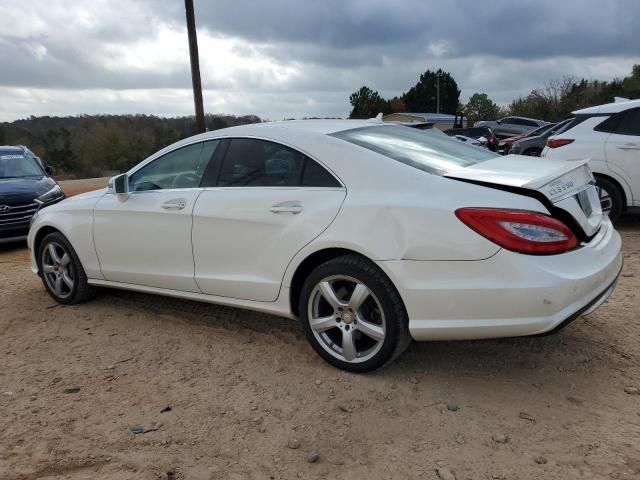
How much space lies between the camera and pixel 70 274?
206 inches

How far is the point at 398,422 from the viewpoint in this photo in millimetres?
3053

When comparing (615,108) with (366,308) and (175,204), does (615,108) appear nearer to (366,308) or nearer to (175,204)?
(366,308)

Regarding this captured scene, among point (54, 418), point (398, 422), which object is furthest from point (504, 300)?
point (54, 418)

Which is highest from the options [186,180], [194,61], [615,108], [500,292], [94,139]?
[194,61]

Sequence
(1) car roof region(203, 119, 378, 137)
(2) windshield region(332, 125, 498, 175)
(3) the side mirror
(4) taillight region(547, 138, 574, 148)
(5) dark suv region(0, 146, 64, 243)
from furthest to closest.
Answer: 1. (5) dark suv region(0, 146, 64, 243)
2. (4) taillight region(547, 138, 574, 148)
3. (3) the side mirror
4. (1) car roof region(203, 119, 378, 137)
5. (2) windshield region(332, 125, 498, 175)

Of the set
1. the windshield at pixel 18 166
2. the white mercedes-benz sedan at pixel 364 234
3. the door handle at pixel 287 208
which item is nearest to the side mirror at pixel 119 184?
the white mercedes-benz sedan at pixel 364 234

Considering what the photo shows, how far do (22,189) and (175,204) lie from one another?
5.59m

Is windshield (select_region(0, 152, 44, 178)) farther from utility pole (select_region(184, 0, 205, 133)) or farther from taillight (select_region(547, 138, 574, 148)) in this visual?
taillight (select_region(547, 138, 574, 148))

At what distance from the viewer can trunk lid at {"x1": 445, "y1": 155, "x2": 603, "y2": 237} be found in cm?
311

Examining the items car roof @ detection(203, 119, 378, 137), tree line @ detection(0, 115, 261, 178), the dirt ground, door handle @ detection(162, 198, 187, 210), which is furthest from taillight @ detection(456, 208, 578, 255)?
tree line @ detection(0, 115, 261, 178)

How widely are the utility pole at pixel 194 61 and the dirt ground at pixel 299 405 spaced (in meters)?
10.5

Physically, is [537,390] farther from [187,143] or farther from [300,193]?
[187,143]

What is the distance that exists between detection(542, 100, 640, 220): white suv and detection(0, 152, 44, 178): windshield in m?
8.14

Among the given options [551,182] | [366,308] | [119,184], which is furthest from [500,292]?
[119,184]
